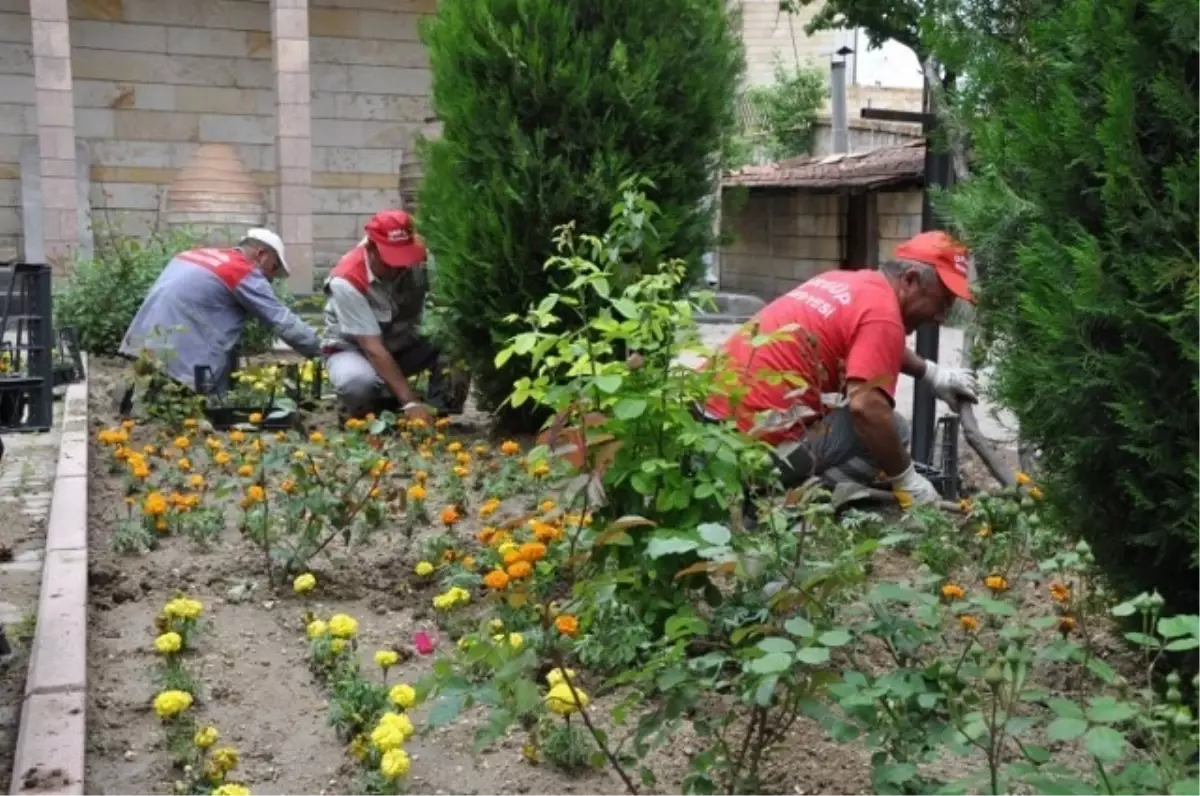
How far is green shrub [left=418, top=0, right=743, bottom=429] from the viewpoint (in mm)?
5797

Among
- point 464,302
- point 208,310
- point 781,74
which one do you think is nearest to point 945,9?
point 464,302

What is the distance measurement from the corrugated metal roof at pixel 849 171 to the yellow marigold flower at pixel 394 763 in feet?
47.3

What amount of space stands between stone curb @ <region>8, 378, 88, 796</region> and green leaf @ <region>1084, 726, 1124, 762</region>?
69.1 inches

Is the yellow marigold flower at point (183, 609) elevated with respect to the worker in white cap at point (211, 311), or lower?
lower

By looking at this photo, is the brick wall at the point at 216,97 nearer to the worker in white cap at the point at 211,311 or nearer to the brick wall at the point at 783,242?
the brick wall at the point at 783,242

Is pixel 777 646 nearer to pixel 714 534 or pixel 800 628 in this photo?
pixel 800 628

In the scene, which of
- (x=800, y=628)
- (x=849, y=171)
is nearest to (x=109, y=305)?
(x=800, y=628)

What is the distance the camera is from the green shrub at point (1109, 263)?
2.28 meters

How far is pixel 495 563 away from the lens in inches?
139

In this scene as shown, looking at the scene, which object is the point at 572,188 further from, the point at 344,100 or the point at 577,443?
the point at 344,100

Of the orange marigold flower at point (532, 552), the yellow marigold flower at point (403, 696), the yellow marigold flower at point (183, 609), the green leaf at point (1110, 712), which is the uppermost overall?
the green leaf at point (1110, 712)

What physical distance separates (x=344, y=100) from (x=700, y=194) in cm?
1278

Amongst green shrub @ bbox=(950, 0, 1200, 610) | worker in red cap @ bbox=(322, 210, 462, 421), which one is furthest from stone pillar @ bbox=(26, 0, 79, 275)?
green shrub @ bbox=(950, 0, 1200, 610)

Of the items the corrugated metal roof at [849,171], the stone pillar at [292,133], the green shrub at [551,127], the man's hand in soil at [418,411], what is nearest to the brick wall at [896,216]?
the corrugated metal roof at [849,171]
